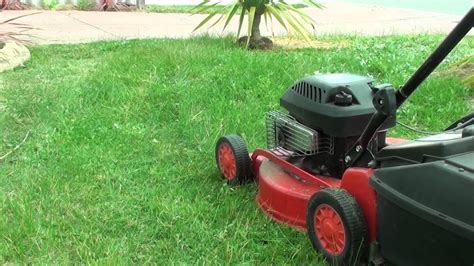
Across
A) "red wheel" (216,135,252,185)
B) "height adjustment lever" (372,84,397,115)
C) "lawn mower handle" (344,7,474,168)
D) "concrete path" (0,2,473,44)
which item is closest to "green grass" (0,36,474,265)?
"red wheel" (216,135,252,185)

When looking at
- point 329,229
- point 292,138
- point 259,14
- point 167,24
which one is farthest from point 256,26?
point 329,229

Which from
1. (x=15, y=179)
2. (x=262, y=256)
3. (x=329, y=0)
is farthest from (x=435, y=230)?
(x=329, y=0)

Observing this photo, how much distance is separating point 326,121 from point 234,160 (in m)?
0.67

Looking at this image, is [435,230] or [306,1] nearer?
[435,230]

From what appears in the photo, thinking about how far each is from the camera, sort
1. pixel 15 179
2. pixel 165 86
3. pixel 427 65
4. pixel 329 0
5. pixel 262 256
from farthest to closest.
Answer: pixel 329 0 → pixel 165 86 → pixel 15 179 → pixel 262 256 → pixel 427 65

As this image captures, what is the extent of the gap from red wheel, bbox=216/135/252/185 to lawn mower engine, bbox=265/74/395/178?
0.64 ft

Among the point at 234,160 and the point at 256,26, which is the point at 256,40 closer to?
the point at 256,26

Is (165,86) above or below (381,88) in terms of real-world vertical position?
below

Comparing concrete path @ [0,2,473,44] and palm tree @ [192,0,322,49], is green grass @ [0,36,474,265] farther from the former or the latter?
concrete path @ [0,2,473,44]

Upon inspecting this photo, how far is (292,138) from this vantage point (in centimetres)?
279

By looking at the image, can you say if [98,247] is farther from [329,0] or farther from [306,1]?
[329,0]

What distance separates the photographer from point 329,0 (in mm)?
11164

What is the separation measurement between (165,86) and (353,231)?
233cm

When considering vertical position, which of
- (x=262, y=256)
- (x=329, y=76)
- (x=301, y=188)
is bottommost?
(x=262, y=256)
